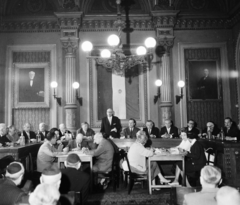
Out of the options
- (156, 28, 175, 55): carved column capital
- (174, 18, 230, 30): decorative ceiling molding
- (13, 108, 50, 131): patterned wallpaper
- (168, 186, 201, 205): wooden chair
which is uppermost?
(174, 18, 230, 30): decorative ceiling molding

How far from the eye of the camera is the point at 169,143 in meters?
7.42

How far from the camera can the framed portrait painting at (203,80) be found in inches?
405

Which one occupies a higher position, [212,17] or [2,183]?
[212,17]

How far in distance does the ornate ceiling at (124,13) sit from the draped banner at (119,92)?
177cm

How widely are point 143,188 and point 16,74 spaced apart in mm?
6565

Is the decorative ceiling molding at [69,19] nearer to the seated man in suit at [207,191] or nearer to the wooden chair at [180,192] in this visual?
the wooden chair at [180,192]

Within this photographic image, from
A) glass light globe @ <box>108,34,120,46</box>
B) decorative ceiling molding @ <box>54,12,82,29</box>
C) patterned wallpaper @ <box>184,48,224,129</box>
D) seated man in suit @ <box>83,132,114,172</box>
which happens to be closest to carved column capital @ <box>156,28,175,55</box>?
patterned wallpaper @ <box>184,48,224,129</box>

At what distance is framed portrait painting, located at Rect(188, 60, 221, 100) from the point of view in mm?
10281

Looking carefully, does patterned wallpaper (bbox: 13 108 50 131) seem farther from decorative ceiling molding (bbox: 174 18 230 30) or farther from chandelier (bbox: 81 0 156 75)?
decorative ceiling molding (bbox: 174 18 230 30)

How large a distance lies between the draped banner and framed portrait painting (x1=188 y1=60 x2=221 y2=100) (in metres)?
2.01

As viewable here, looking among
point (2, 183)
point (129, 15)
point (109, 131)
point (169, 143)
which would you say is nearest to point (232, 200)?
point (2, 183)

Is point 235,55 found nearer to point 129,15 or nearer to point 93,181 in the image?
point 129,15

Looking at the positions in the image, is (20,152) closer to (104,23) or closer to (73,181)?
(73,181)

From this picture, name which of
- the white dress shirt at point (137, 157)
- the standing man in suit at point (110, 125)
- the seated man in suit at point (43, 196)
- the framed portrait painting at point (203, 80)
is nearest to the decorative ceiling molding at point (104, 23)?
the framed portrait painting at point (203, 80)
